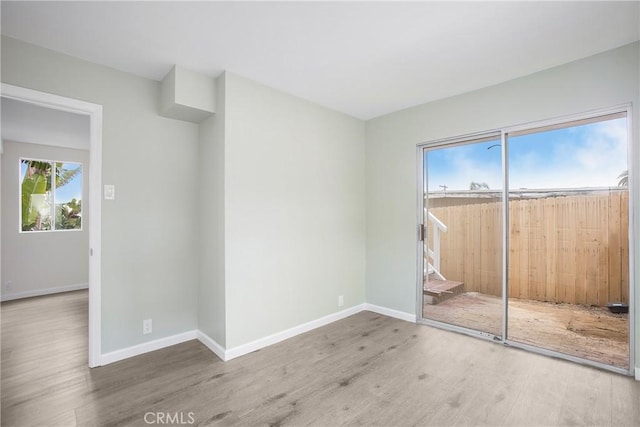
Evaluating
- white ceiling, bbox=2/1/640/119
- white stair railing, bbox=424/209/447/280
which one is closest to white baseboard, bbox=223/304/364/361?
white stair railing, bbox=424/209/447/280

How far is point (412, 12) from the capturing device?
1.96m

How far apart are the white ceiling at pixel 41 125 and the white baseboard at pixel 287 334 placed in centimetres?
334

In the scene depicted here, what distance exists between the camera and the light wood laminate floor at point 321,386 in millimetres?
1928

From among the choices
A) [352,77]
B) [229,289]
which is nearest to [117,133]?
[229,289]

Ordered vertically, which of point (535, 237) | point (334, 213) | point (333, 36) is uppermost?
point (333, 36)

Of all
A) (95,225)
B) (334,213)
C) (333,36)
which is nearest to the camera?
(333,36)

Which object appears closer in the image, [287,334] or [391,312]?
[287,334]

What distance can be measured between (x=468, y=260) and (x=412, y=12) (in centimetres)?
255

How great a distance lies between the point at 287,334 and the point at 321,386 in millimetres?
975

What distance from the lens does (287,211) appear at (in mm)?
3246

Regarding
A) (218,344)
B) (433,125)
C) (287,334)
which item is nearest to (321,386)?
(287,334)

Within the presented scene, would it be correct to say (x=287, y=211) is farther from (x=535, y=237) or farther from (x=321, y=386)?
(x=535, y=237)

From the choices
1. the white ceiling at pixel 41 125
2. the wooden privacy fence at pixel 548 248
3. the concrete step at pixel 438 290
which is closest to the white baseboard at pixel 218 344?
the concrete step at pixel 438 290

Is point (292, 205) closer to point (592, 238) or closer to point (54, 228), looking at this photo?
point (592, 238)
